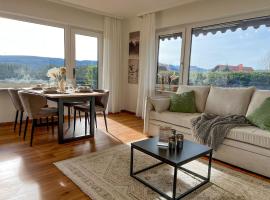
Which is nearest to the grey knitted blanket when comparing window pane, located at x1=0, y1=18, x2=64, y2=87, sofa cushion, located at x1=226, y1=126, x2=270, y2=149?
sofa cushion, located at x1=226, y1=126, x2=270, y2=149

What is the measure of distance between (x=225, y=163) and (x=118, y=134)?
1.82 meters

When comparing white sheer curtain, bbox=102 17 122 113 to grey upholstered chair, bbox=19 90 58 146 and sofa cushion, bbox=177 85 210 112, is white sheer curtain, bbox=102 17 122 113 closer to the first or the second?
grey upholstered chair, bbox=19 90 58 146

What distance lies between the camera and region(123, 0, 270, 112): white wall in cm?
314

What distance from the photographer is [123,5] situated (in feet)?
13.9

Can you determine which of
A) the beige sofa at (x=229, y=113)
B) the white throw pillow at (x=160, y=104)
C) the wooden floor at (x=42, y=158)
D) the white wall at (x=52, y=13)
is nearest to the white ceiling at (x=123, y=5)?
the white wall at (x=52, y=13)

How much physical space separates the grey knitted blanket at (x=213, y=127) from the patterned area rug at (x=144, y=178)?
11.9 inches

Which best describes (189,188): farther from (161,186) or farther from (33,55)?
(33,55)

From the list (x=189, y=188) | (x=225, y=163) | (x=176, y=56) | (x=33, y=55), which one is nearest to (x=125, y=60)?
(x=176, y=56)

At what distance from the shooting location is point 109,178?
6.77 feet

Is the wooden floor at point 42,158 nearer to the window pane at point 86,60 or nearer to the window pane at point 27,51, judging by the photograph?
the window pane at point 27,51

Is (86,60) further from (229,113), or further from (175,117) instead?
(229,113)

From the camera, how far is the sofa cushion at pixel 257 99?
2.69 meters

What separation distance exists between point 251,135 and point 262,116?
0.39 metres

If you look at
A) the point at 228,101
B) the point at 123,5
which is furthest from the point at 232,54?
the point at 123,5
